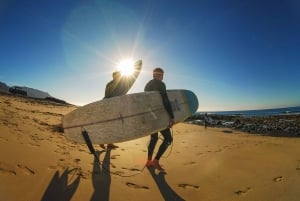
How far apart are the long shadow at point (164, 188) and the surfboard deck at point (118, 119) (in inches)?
42.1

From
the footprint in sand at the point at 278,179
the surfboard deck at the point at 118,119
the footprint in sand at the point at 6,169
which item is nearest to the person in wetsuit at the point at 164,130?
the surfboard deck at the point at 118,119

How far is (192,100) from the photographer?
7570mm

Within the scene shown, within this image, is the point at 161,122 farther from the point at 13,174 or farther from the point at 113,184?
the point at 13,174

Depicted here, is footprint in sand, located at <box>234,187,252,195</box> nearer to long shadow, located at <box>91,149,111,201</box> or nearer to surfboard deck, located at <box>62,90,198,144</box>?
surfboard deck, located at <box>62,90,198,144</box>

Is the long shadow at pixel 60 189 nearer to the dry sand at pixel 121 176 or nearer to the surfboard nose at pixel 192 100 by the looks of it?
the dry sand at pixel 121 176

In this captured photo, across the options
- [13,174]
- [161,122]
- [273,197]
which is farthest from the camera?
[161,122]

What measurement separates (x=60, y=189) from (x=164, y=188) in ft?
5.66

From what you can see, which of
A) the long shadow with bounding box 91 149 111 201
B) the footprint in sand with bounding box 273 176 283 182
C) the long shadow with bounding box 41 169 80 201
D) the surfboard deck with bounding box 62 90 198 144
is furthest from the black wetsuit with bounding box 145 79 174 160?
the footprint in sand with bounding box 273 176 283 182

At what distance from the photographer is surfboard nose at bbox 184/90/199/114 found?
738cm

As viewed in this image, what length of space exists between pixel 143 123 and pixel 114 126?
73 cm

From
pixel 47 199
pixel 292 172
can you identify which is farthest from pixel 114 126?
pixel 292 172

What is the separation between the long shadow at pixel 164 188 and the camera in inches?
135

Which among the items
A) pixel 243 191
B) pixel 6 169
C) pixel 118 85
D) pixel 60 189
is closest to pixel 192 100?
pixel 118 85

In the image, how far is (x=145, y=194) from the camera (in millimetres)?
3434
